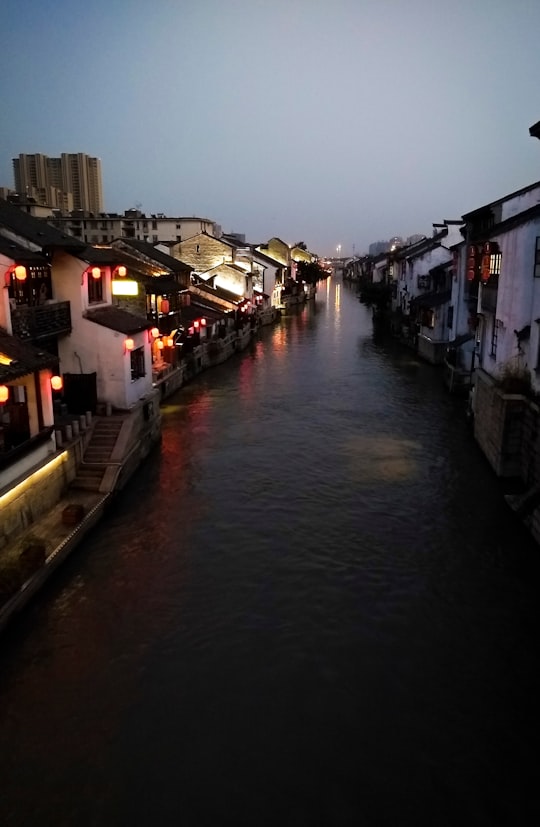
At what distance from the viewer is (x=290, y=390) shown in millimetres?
43219

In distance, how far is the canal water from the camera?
35.3 ft

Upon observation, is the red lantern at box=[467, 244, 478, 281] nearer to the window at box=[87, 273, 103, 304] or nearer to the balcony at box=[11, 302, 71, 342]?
the window at box=[87, 273, 103, 304]

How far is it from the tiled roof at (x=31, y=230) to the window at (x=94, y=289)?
5.44ft

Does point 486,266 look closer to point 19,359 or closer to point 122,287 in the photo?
point 122,287

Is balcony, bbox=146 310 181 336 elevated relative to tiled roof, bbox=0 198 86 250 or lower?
lower

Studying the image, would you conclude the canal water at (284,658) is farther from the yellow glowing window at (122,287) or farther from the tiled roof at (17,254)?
the yellow glowing window at (122,287)

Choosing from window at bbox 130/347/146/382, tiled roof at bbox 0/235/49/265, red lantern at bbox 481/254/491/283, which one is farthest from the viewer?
window at bbox 130/347/146/382

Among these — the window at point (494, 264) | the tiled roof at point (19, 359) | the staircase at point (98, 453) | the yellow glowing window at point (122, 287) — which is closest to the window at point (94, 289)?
the yellow glowing window at point (122, 287)

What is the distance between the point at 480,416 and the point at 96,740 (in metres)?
22.8

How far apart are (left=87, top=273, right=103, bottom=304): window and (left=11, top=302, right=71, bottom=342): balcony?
1.65 metres

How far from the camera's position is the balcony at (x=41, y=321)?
21688mm

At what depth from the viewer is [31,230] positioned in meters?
25.5

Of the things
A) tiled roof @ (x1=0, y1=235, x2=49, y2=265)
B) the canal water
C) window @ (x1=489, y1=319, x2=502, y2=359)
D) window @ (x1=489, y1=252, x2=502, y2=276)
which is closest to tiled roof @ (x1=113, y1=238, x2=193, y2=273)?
the canal water

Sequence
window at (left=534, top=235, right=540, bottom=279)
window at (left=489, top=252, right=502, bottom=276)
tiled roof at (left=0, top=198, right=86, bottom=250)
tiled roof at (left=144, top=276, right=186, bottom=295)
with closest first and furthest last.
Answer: window at (left=534, top=235, right=540, bottom=279) → tiled roof at (left=0, top=198, right=86, bottom=250) → window at (left=489, top=252, right=502, bottom=276) → tiled roof at (left=144, top=276, right=186, bottom=295)
